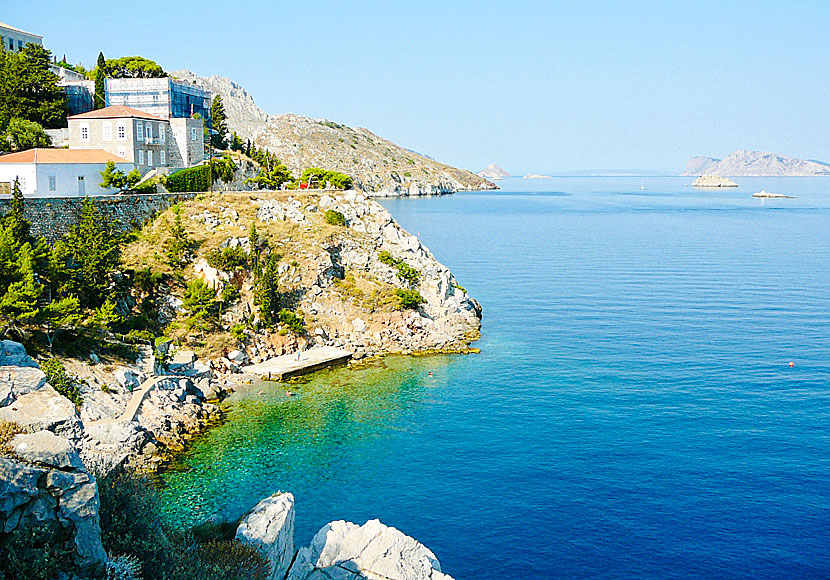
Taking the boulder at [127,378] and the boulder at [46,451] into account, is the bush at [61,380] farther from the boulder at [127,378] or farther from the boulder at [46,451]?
the boulder at [46,451]

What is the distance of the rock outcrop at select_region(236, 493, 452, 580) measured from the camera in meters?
25.6

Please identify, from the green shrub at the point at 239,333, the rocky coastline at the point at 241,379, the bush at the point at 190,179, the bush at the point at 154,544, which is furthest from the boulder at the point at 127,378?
the bush at the point at 190,179

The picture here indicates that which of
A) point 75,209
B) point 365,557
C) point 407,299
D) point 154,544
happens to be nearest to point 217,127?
point 75,209

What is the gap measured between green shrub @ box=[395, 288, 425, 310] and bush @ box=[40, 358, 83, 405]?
1206 inches

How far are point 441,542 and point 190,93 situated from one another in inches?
2879

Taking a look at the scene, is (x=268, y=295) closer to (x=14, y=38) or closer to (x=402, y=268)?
(x=402, y=268)

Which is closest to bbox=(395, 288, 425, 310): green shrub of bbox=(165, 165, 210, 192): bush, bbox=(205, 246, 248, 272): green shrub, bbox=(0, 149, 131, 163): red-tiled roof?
bbox=(205, 246, 248, 272): green shrub

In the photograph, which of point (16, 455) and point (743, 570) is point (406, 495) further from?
point (16, 455)

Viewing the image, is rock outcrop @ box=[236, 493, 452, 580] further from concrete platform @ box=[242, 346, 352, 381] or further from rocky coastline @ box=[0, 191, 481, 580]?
concrete platform @ box=[242, 346, 352, 381]

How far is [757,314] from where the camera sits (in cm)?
7188

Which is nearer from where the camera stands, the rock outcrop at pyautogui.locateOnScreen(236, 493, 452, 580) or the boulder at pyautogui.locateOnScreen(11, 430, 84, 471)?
the boulder at pyautogui.locateOnScreen(11, 430, 84, 471)

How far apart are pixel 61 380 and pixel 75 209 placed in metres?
21.3

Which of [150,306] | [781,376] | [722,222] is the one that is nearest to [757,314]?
[781,376]

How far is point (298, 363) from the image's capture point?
58.8 metres
